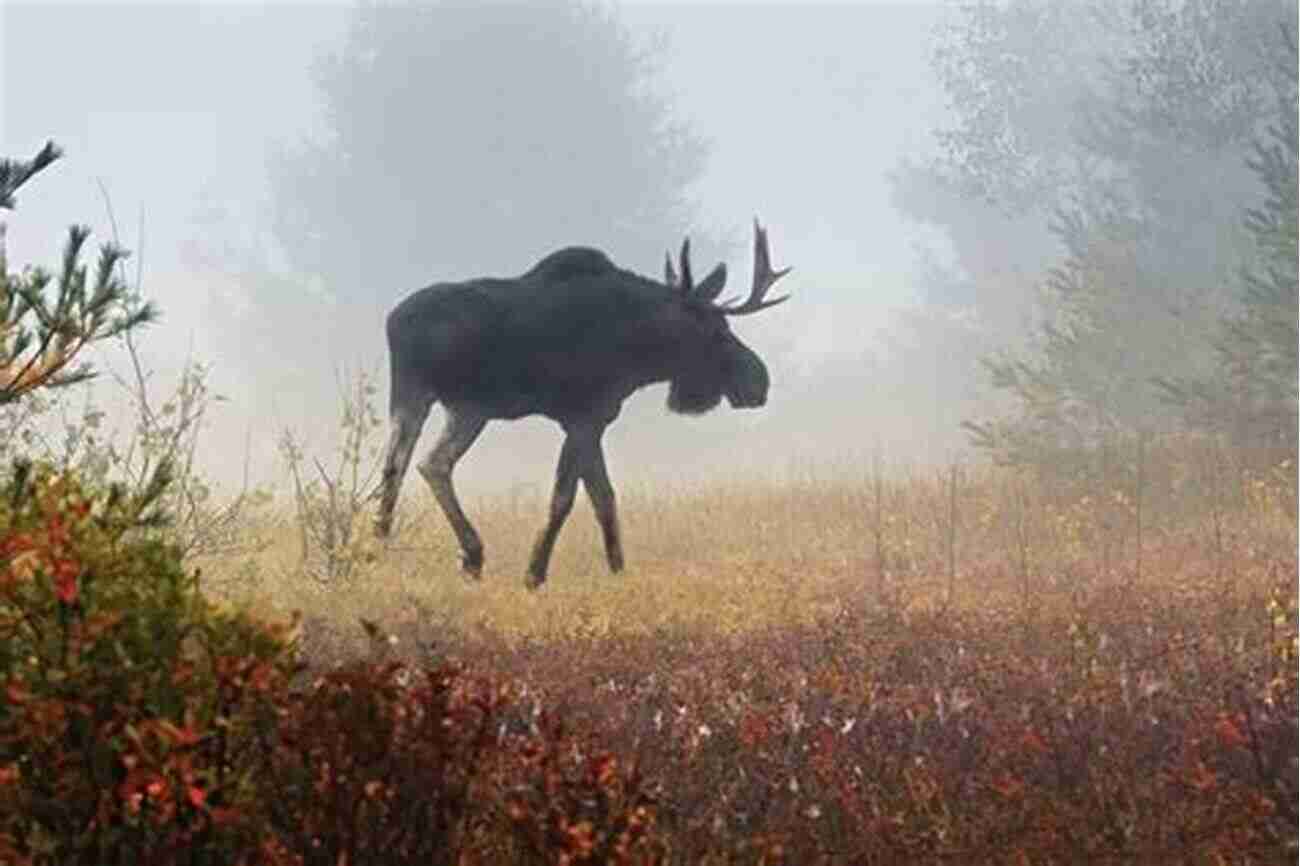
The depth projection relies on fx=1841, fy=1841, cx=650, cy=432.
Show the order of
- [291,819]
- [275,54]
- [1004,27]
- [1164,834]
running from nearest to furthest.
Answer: [291,819] → [1164,834] → [1004,27] → [275,54]

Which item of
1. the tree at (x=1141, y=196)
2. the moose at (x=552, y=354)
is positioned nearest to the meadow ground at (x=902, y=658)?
the moose at (x=552, y=354)

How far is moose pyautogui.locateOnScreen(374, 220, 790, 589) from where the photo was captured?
44.7 feet

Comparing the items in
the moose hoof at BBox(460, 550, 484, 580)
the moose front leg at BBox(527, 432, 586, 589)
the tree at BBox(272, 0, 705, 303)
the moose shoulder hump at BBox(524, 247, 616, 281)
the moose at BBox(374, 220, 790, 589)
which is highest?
the tree at BBox(272, 0, 705, 303)

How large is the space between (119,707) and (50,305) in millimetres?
2480

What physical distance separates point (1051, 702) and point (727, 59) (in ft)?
173

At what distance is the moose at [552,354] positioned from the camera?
13633 mm

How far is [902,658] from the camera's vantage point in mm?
9234

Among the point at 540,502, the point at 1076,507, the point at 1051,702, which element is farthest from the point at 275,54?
the point at 1051,702

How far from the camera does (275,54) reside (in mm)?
58562

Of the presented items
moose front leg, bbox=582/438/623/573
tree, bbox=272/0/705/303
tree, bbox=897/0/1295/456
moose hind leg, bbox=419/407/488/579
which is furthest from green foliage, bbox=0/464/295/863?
tree, bbox=272/0/705/303

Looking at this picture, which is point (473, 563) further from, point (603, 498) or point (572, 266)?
point (572, 266)

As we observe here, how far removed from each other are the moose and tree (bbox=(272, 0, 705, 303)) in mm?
24987

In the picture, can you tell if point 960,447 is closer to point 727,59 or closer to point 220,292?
point 727,59

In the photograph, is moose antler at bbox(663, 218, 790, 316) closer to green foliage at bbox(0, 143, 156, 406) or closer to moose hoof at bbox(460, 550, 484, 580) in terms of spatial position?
moose hoof at bbox(460, 550, 484, 580)
